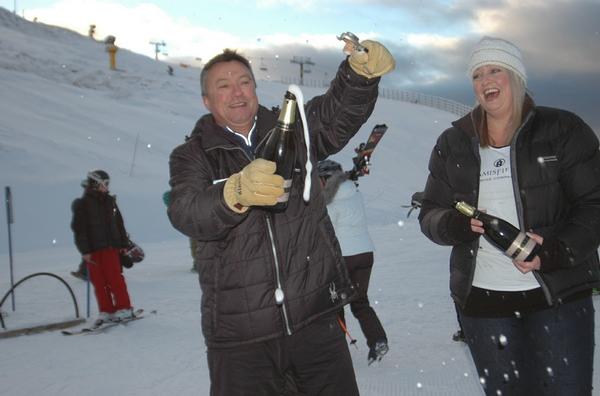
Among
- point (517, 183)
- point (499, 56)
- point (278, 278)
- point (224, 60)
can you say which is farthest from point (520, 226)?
point (224, 60)

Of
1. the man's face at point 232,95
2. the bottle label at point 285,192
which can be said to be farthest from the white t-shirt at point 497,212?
the man's face at point 232,95

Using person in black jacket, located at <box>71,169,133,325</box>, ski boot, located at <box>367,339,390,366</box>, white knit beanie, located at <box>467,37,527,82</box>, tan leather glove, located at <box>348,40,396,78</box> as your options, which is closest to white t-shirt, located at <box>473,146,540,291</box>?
white knit beanie, located at <box>467,37,527,82</box>

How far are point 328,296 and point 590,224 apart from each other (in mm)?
1290

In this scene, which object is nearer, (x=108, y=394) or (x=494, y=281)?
(x=494, y=281)

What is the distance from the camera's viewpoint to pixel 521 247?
2.63m

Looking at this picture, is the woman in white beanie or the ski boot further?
the ski boot

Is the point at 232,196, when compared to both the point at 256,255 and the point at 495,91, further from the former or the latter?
the point at 495,91

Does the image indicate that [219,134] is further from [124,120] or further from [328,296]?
[124,120]

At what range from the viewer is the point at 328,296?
111 inches

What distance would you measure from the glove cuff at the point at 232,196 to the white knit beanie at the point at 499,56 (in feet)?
5.06

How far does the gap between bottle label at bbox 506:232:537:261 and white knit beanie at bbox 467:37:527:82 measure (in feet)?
3.02

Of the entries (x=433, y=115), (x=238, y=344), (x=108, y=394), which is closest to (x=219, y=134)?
(x=238, y=344)

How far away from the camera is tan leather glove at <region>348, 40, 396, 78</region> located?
9.09 feet

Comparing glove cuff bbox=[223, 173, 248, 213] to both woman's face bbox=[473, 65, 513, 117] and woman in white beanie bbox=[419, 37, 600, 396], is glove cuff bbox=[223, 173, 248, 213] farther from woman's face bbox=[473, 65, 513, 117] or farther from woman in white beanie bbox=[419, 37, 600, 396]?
woman's face bbox=[473, 65, 513, 117]
